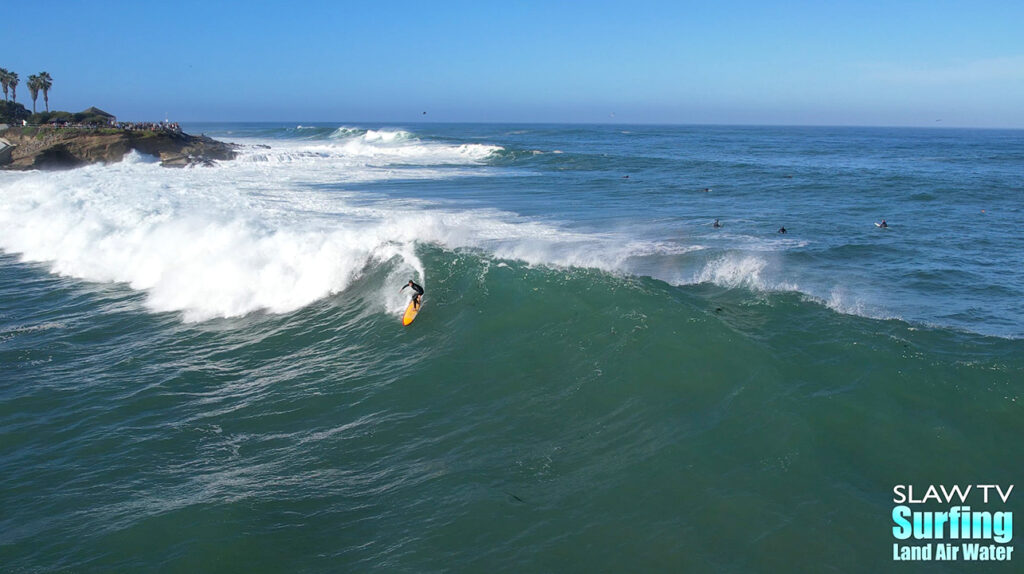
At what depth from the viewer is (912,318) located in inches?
468

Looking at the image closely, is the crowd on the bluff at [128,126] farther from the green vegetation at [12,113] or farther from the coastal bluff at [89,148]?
the green vegetation at [12,113]

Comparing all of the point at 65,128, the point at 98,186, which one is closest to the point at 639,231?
the point at 98,186

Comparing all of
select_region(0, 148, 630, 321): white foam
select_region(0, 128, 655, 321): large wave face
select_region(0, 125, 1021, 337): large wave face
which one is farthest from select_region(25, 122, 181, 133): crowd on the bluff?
select_region(0, 148, 630, 321): white foam

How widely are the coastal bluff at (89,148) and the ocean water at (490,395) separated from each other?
27.4m

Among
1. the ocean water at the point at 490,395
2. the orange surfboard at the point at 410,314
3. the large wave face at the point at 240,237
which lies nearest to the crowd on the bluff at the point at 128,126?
the large wave face at the point at 240,237

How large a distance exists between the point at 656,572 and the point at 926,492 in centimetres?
360

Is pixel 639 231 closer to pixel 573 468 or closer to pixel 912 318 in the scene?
pixel 912 318

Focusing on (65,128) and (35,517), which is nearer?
(35,517)

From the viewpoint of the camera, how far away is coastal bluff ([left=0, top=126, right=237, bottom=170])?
41.9 meters

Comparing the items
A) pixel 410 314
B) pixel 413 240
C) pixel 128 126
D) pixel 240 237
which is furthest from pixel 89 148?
pixel 410 314

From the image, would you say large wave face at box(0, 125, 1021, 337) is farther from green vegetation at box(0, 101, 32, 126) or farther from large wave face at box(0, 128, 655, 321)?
green vegetation at box(0, 101, 32, 126)

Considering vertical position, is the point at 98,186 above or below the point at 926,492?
above

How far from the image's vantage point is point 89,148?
143 feet

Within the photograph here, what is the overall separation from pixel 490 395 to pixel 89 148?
47965 mm
